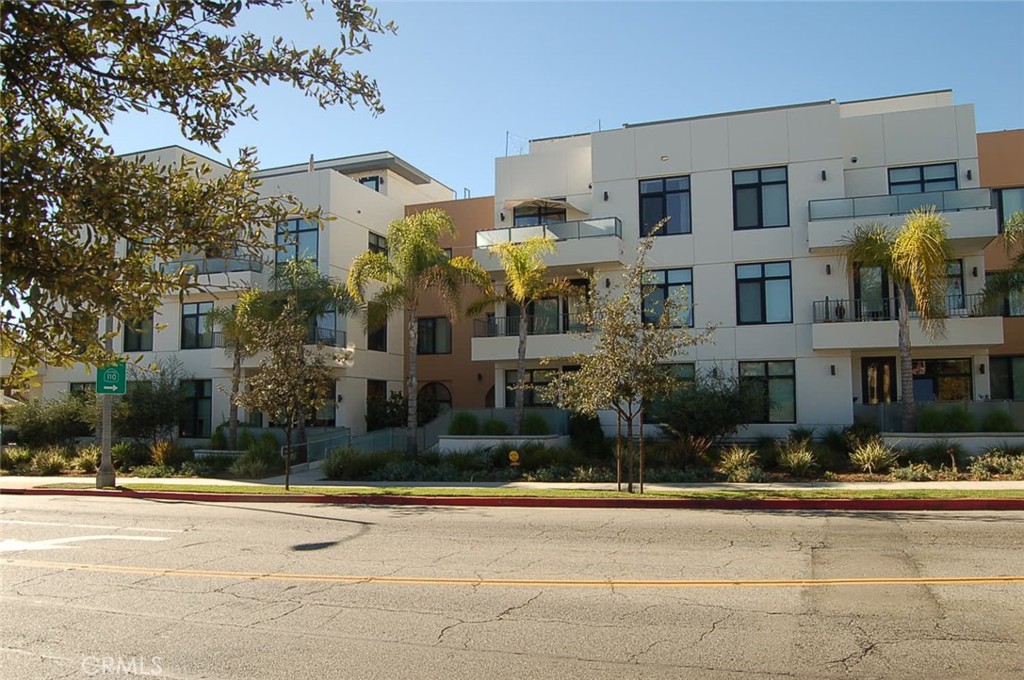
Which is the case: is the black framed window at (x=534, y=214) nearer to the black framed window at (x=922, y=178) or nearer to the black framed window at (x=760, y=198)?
the black framed window at (x=760, y=198)

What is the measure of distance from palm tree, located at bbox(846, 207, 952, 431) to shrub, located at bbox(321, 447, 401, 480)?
14679 mm

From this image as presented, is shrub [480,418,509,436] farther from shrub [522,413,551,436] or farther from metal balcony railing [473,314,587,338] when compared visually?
metal balcony railing [473,314,587,338]

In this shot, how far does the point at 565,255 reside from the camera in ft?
90.4

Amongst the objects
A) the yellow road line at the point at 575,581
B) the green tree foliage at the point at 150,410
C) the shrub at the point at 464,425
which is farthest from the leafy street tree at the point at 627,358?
the green tree foliage at the point at 150,410

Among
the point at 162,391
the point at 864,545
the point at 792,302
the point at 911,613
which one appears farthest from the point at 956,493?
the point at 162,391

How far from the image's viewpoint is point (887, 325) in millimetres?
24328

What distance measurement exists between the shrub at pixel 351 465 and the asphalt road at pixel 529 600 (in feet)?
30.1

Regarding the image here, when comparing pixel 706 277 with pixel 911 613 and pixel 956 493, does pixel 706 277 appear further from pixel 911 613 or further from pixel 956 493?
pixel 911 613

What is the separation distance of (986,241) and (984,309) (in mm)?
2268

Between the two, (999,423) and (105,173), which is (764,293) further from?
(105,173)

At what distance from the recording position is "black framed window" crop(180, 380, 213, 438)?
32.3m

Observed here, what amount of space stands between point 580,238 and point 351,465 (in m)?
10.8

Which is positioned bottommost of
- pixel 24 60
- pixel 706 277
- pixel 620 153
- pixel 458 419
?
pixel 458 419

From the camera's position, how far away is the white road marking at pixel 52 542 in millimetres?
11746
